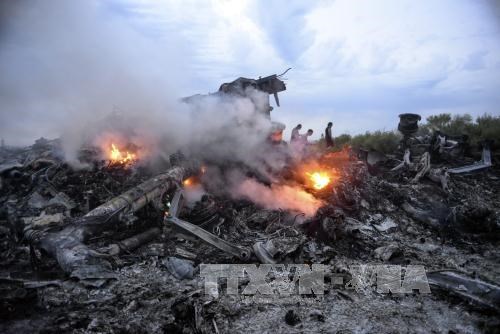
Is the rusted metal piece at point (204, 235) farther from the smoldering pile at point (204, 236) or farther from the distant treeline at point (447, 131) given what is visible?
the distant treeline at point (447, 131)

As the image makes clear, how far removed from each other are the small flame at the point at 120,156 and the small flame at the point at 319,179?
5.54 m

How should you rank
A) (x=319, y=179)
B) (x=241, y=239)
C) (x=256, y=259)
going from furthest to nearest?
(x=319, y=179) → (x=241, y=239) → (x=256, y=259)

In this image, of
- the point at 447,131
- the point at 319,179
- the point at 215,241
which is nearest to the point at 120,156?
the point at 215,241

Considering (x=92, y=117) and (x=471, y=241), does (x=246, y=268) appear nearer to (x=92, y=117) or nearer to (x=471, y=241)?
(x=471, y=241)

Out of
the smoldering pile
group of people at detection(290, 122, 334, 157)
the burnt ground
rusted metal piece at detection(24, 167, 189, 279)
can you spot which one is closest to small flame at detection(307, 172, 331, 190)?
the smoldering pile

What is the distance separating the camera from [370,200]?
8734 mm

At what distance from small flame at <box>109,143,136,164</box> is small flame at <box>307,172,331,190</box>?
5537mm

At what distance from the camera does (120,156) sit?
10055 millimetres

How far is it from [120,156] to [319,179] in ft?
20.4

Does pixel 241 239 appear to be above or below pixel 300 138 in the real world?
below

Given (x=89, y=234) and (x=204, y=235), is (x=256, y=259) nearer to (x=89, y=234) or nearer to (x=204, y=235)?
(x=204, y=235)

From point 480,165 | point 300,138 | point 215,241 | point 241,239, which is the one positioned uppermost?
point 300,138

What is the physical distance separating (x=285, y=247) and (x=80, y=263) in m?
3.70

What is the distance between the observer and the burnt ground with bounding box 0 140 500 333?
13.6 ft
